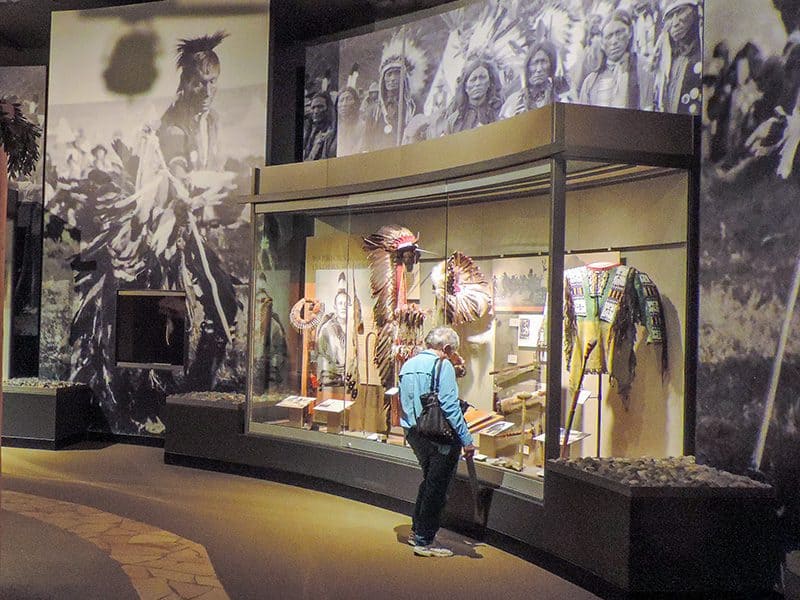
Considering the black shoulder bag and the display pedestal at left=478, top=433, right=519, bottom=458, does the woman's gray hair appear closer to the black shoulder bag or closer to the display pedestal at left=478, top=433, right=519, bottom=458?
the black shoulder bag

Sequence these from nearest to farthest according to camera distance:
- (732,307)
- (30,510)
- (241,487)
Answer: (732,307)
(30,510)
(241,487)

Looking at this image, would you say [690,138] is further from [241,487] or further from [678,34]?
[241,487]

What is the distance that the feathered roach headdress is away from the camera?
10555mm

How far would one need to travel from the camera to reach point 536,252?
5.95 metres

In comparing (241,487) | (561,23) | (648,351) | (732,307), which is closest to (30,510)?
(241,487)

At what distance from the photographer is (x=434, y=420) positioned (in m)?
5.58

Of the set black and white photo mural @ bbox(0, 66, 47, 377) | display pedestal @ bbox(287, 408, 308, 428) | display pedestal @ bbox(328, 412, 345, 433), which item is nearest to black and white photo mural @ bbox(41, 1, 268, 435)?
black and white photo mural @ bbox(0, 66, 47, 377)

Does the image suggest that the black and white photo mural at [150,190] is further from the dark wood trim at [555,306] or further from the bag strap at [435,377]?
the dark wood trim at [555,306]

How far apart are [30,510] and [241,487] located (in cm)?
189

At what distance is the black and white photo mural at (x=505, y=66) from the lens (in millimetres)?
6477

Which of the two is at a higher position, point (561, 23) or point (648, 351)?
point (561, 23)

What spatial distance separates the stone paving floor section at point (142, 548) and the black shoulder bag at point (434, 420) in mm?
1577

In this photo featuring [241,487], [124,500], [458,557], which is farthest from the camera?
[241,487]

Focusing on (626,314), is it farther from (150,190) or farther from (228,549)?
(150,190)
